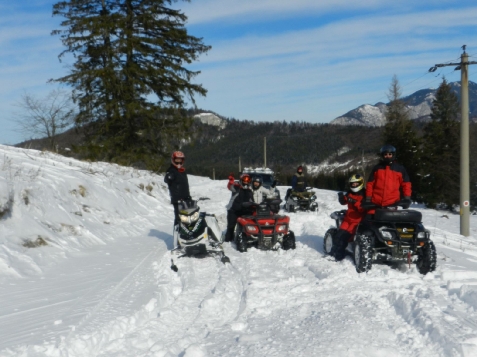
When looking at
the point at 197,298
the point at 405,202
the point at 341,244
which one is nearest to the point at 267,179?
the point at 341,244

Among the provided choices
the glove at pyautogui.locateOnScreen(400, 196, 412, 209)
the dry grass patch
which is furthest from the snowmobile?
the glove at pyautogui.locateOnScreen(400, 196, 412, 209)

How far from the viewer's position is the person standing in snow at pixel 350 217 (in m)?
8.46

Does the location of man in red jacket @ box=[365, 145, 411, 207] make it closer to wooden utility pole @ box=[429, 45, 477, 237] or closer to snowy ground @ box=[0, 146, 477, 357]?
snowy ground @ box=[0, 146, 477, 357]

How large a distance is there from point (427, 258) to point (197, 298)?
3595mm

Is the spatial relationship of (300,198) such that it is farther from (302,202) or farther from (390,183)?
(390,183)

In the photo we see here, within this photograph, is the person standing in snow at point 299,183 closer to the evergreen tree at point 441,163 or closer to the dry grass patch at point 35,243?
the dry grass patch at point 35,243

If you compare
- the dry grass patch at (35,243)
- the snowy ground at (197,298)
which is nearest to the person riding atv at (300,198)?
the snowy ground at (197,298)

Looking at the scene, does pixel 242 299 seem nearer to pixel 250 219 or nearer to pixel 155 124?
pixel 250 219

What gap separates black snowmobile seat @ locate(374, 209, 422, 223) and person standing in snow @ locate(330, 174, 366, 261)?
98cm

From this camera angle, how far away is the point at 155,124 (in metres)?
23.6

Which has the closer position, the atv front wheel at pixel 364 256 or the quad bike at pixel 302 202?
the atv front wheel at pixel 364 256

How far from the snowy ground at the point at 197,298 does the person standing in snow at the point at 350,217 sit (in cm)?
39

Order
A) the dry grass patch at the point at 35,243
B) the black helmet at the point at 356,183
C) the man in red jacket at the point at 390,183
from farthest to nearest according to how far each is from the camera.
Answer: the black helmet at the point at 356,183, the dry grass patch at the point at 35,243, the man in red jacket at the point at 390,183

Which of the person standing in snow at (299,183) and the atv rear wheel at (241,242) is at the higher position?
the person standing in snow at (299,183)
